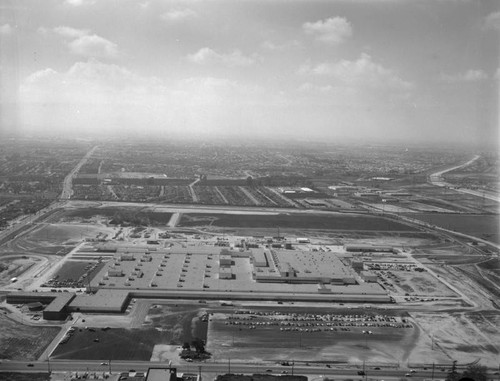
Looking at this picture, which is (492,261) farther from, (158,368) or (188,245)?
(158,368)

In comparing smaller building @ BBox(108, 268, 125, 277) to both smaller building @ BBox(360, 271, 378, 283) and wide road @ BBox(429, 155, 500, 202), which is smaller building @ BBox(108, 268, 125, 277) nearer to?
smaller building @ BBox(360, 271, 378, 283)

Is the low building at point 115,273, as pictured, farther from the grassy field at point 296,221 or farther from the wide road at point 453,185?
the wide road at point 453,185

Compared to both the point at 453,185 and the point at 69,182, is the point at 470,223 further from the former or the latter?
the point at 69,182

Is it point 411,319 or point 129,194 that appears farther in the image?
point 129,194

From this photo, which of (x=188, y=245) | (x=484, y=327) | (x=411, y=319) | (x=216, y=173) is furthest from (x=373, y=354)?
(x=216, y=173)

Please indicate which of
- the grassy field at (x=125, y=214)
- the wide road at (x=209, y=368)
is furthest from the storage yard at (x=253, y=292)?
the grassy field at (x=125, y=214)
